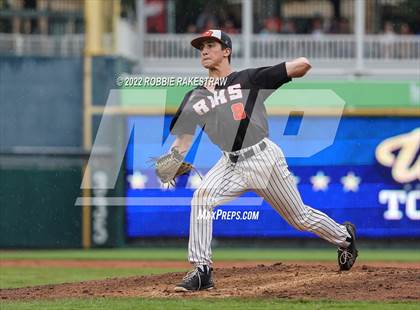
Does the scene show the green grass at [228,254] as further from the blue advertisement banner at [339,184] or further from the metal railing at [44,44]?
the metal railing at [44,44]

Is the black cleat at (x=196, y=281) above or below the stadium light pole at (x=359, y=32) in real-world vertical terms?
below

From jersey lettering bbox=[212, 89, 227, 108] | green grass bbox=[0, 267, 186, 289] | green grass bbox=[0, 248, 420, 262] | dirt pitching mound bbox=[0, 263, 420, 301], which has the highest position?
jersey lettering bbox=[212, 89, 227, 108]

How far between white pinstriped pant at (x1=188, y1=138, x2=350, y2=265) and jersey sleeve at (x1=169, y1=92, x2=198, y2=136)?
40 cm

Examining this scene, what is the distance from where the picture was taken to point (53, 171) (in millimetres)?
18641

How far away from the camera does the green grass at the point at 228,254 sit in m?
16.3

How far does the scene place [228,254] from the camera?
17.2 metres

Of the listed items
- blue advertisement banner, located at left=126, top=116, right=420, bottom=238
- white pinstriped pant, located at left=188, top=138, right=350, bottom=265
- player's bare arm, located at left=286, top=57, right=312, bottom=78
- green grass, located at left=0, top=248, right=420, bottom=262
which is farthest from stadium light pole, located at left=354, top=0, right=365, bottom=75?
player's bare arm, located at left=286, top=57, right=312, bottom=78

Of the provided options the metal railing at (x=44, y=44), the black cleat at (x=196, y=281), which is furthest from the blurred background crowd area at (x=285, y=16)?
the black cleat at (x=196, y=281)

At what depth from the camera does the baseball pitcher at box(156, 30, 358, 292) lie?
8602mm

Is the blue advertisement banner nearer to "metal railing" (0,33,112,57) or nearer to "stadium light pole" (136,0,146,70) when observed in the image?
"metal railing" (0,33,112,57)

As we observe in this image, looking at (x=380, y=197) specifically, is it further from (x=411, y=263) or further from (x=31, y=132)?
(x=31, y=132)

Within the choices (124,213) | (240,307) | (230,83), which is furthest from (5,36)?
(240,307)

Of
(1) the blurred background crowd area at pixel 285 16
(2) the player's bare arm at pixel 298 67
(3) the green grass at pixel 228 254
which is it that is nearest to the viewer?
(2) the player's bare arm at pixel 298 67

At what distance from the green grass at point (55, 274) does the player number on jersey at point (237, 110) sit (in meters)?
4.12
